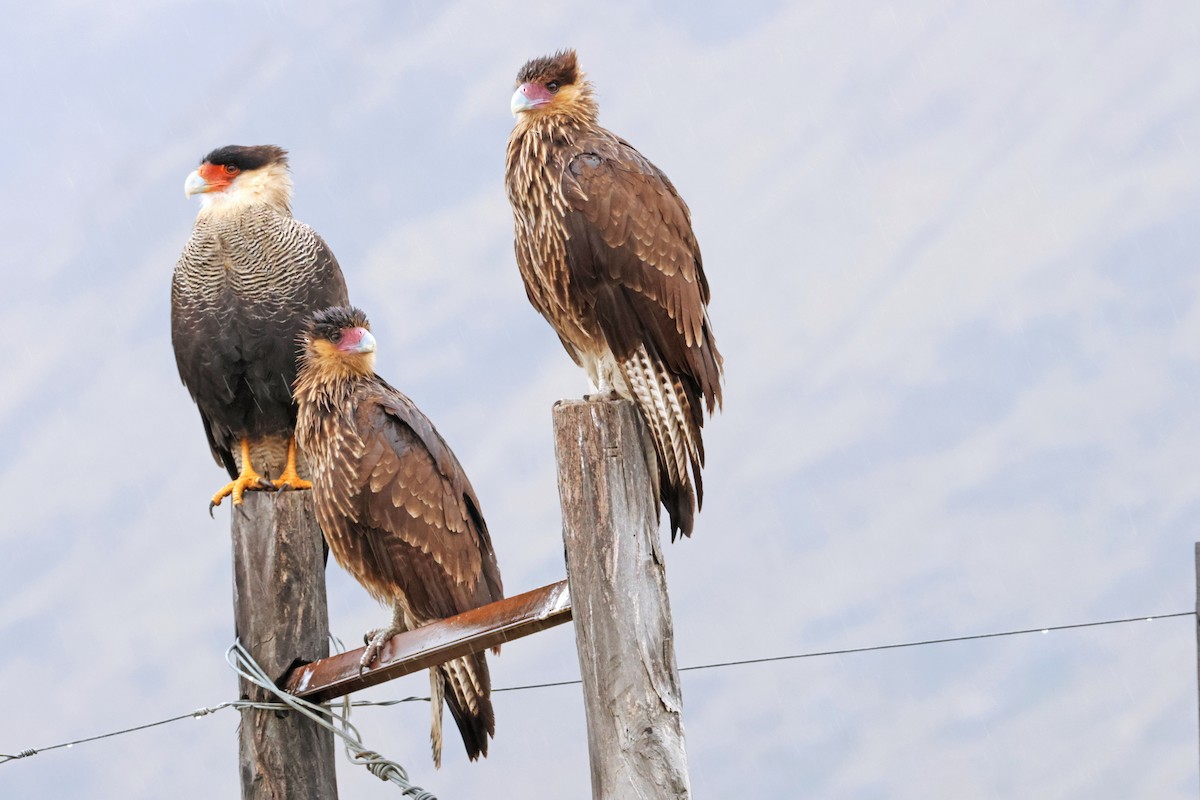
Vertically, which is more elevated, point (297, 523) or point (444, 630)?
point (297, 523)

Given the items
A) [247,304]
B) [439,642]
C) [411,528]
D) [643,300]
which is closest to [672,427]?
[643,300]

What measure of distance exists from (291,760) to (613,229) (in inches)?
82.2

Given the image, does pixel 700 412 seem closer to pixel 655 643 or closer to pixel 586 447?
pixel 586 447

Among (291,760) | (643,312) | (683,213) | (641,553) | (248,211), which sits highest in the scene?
(248,211)

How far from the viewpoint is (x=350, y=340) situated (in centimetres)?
488

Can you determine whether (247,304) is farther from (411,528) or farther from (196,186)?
(411,528)

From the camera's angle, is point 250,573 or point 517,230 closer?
point 517,230

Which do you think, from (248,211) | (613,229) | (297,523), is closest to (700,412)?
(613,229)

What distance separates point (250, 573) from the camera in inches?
181

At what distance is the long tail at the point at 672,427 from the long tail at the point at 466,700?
3.30 feet

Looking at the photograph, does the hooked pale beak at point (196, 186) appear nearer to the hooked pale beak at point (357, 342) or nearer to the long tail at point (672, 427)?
the hooked pale beak at point (357, 342)

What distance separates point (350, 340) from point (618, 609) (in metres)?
1.88

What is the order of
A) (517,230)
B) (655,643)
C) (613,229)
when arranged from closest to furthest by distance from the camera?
(655,643) < (613,229) < (517,230)

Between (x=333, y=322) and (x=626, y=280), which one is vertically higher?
(x=333, y=322)
